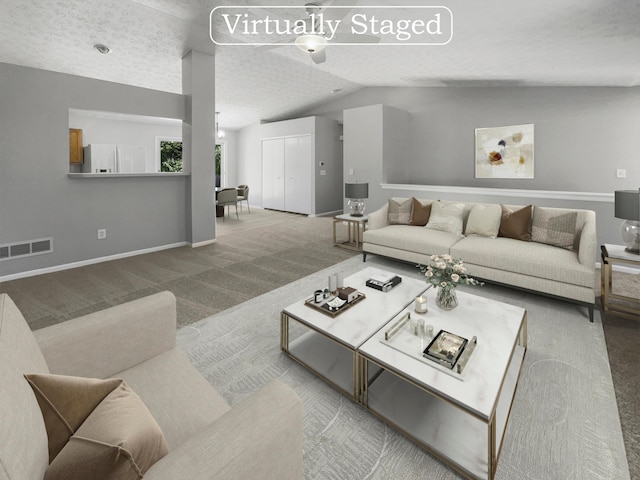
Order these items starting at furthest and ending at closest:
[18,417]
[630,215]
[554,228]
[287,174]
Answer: [287,174]
[554,228]
[630,215]
[18,417]

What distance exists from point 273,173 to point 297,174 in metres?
1.04

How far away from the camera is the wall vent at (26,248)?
12.0 ft

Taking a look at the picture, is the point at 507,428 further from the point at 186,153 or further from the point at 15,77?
the point at 15,77

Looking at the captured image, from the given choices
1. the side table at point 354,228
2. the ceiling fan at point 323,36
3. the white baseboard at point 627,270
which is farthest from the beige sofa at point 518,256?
the ceiling fan at point 323,36

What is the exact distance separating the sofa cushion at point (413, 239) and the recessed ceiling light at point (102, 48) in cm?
420

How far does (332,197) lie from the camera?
8.77 metres

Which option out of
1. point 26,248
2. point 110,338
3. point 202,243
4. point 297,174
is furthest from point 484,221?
point 297,174

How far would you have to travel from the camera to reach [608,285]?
9.29ft

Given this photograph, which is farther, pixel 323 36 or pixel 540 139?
pixel 540 139

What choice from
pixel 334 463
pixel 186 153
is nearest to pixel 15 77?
pixel 186 153

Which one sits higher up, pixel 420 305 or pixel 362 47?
pixel 362 47

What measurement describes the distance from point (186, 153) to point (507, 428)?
199 inches

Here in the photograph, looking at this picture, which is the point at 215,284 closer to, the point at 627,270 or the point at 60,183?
the point at 60,183

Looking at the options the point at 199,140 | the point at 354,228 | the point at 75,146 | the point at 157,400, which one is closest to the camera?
the point at 157,400
